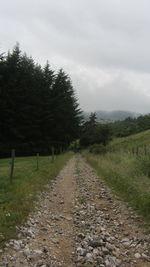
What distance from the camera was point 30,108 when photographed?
44781 millimetres

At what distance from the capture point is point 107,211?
8781mm

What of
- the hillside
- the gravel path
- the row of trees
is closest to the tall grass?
the gravel path

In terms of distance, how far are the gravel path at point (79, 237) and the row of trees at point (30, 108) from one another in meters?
32.7

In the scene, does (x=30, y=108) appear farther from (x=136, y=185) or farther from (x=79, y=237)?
(x=79, y=237)

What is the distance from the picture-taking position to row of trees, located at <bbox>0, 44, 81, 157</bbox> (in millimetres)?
41406

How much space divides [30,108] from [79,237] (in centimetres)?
3983

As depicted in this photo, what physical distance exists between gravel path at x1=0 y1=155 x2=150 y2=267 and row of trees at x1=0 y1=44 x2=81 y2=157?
3274cm

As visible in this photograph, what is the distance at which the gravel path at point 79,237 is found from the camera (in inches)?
196

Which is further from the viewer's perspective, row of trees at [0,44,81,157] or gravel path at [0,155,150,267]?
row of trees at [0,44,81,157]

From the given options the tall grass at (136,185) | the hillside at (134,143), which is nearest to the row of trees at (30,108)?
the hillside at (134,143)

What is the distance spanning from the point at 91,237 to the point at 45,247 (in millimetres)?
1162

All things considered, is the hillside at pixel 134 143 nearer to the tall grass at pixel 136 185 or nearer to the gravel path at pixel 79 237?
the tall grass at pixel 136 185

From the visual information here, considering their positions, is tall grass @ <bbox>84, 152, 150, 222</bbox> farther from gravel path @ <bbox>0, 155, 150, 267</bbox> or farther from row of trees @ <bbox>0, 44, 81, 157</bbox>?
row of trees @ <bbox>0, 44, 81, 157</bbox>

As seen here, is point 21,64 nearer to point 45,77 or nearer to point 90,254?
point 45,77
